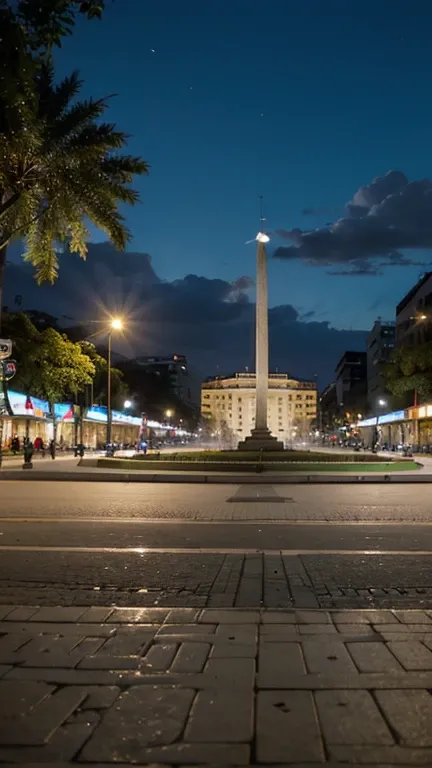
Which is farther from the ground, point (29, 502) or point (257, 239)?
point (257, 239)

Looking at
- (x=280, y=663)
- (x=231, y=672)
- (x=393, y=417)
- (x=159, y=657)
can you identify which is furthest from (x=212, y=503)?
(x=393, y=417)

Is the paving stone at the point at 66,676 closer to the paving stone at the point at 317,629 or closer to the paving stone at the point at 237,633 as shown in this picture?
the paving stone at the point at 237,633

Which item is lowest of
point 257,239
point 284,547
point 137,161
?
point 284,547

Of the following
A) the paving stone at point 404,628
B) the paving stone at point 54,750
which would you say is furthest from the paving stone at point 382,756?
the paving stone at point 404,628

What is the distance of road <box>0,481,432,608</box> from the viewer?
688 cm

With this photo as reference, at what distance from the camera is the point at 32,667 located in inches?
177

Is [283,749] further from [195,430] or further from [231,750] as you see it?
[195,430]

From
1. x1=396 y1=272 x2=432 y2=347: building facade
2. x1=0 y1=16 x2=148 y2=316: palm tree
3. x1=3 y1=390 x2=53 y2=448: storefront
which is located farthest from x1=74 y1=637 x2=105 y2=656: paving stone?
x1=396 y1=272 x2=432 y2=347: building facade

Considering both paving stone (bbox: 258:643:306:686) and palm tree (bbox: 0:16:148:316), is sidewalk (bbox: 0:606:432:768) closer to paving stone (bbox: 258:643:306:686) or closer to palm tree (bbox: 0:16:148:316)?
paving stone (bbox: 258:643:306:686)

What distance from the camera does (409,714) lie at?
3736 mm

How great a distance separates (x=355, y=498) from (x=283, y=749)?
49.3 ft

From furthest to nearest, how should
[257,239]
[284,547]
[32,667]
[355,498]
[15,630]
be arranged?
1. [257,239]
2. [355,498]
3. [284,547]
4. [15,630]
5. [32,667]

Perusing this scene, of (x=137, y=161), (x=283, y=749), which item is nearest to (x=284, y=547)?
(x=283, y=749)

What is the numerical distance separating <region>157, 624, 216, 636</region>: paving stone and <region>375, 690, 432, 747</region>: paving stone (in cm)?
171
